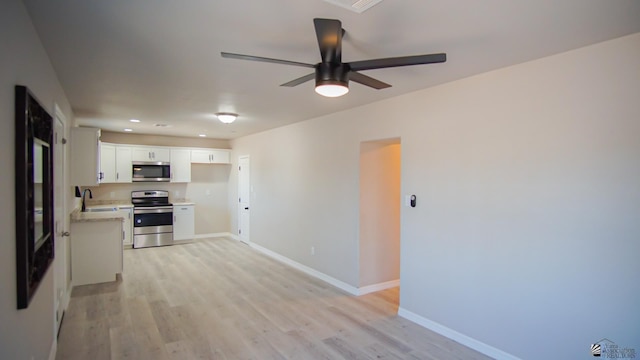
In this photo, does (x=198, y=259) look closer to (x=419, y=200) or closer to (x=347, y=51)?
(x=419, y=200)

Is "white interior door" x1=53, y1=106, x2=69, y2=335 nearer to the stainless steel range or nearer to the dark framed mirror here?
the dark framed mirror

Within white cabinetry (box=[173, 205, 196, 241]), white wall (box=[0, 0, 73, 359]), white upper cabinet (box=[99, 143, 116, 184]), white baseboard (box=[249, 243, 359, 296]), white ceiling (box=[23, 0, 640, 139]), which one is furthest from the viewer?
white cabinetry (box=[173, 205, 196, 241])

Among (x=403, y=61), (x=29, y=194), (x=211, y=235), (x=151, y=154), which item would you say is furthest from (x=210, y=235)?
(x=403, y=61)

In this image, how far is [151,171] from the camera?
7715 mm

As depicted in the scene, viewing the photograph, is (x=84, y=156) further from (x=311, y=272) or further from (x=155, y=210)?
(x=311, y=272)

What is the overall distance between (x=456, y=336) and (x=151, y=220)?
21.4 ft

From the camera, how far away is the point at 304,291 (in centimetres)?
476

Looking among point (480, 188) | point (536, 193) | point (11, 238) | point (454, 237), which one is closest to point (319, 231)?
point (454, 237)

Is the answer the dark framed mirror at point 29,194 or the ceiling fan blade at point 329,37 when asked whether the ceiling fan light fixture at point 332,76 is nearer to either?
the ceiling fan blade at point 329,37

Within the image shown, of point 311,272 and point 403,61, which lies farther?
point 311,272

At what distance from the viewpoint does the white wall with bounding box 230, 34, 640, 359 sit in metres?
2.36

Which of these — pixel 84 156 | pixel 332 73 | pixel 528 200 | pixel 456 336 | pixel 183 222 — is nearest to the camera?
pixel 332 73

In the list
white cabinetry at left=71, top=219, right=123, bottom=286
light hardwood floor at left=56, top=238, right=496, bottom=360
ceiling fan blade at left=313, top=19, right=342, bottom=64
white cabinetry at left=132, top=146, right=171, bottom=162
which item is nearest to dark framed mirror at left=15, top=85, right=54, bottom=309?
light hardwood floor at left=56, top=238, right=496, bottom=360

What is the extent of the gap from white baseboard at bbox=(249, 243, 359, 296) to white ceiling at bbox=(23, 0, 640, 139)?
8.62 ft
